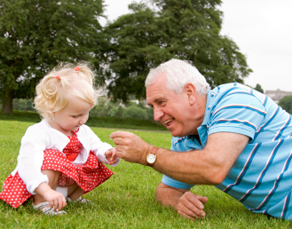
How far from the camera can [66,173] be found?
2600 millimetres

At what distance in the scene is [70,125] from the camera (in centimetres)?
279

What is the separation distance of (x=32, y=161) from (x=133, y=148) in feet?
2.65

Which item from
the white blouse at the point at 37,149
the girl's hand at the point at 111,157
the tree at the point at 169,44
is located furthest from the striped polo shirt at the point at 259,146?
the tree at the point at 169,44

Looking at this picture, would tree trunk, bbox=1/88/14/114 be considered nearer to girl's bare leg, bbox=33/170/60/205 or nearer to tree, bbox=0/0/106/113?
tree, bbox=0/0/106/113

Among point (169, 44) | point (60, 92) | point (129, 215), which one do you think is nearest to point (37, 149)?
point (60, 92)

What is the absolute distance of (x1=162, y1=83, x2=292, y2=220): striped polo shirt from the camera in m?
2.34

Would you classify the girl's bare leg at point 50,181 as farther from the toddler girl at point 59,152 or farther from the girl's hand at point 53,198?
the girl's hand at point 53,198

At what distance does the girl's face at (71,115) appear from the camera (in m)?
2.76

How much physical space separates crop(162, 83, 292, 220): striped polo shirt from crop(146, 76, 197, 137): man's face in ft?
0.53

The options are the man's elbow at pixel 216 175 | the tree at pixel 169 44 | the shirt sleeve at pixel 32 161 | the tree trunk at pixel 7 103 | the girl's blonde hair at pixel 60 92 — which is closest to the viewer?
the man's elbow at pixel 216 175

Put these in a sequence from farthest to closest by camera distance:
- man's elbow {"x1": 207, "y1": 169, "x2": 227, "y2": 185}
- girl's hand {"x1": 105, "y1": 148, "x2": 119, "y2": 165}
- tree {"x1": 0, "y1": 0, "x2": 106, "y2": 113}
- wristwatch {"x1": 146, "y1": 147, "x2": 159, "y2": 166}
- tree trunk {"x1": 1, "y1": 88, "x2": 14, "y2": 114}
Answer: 1. tree trunk {"x1": 1, "y1": 88, "x2": 14, "y2": 114}
2. tree {"x1": 0, "y1": 0, "x2": 106, "y2": 113}
3. girl's hand {"x1": 105, "y1": 148, "x2": 119, "y2": 165}
4. wristwatch {"x1": 146, "y1": 147, "x2": 159, "y2": 166}
5. man's elbow {"x1": 207, "y1": 169, "x2": 227, "y2": 185}

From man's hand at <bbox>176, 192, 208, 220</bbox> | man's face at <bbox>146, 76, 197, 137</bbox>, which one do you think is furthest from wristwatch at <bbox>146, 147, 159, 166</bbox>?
man's hand at <bbox>176, 192, 208, 220</bbox>

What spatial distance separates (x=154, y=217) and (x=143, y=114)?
36104 mm

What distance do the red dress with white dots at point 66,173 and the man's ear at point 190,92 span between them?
3.47 ft
